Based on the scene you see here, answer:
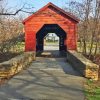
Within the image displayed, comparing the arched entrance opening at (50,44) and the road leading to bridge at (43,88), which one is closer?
the road leading to bridge at (43,88)

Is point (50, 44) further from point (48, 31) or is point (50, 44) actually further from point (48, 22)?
point (48, 22)

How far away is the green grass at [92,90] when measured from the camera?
969cm

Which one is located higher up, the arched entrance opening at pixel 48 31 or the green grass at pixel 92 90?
the arched entrance opening at pixel 48 31

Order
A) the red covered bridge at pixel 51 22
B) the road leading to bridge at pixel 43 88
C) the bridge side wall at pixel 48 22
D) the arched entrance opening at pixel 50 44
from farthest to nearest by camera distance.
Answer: the arched entrance opening at pixel 50 44 → the bridge side wall at pixel 48 22 → the red covered bridge at pixel 51 22 → the road leading to bridge at pixel 43 88

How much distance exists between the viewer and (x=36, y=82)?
12266 mm

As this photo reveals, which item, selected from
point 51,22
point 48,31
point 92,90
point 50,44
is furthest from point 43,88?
point 50,44

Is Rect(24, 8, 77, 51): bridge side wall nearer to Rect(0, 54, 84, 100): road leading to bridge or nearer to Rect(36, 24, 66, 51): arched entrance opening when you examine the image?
Rect(36, 24, 66, 51): arched entrance opening

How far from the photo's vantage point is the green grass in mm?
9688

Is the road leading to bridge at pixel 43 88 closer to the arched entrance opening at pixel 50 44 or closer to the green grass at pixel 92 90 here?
the green grass at pixel 92 90

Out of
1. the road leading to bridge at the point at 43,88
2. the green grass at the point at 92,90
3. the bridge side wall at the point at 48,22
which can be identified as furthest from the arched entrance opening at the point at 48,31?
the green grass at the point at 92,90

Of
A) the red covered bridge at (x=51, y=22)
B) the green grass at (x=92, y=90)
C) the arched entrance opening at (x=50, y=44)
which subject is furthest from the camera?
the arched entrance opening at (x=50, y=44)

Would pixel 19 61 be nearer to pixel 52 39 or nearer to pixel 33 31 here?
pixel 33 31

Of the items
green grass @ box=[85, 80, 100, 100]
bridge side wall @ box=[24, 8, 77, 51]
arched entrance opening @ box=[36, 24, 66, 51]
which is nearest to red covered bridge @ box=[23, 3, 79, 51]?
bridge side wall @ box=[24, 8, 77, 51]

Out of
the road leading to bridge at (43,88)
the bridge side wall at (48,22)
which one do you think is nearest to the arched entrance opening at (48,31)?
the bridge side wall at (48,22)
